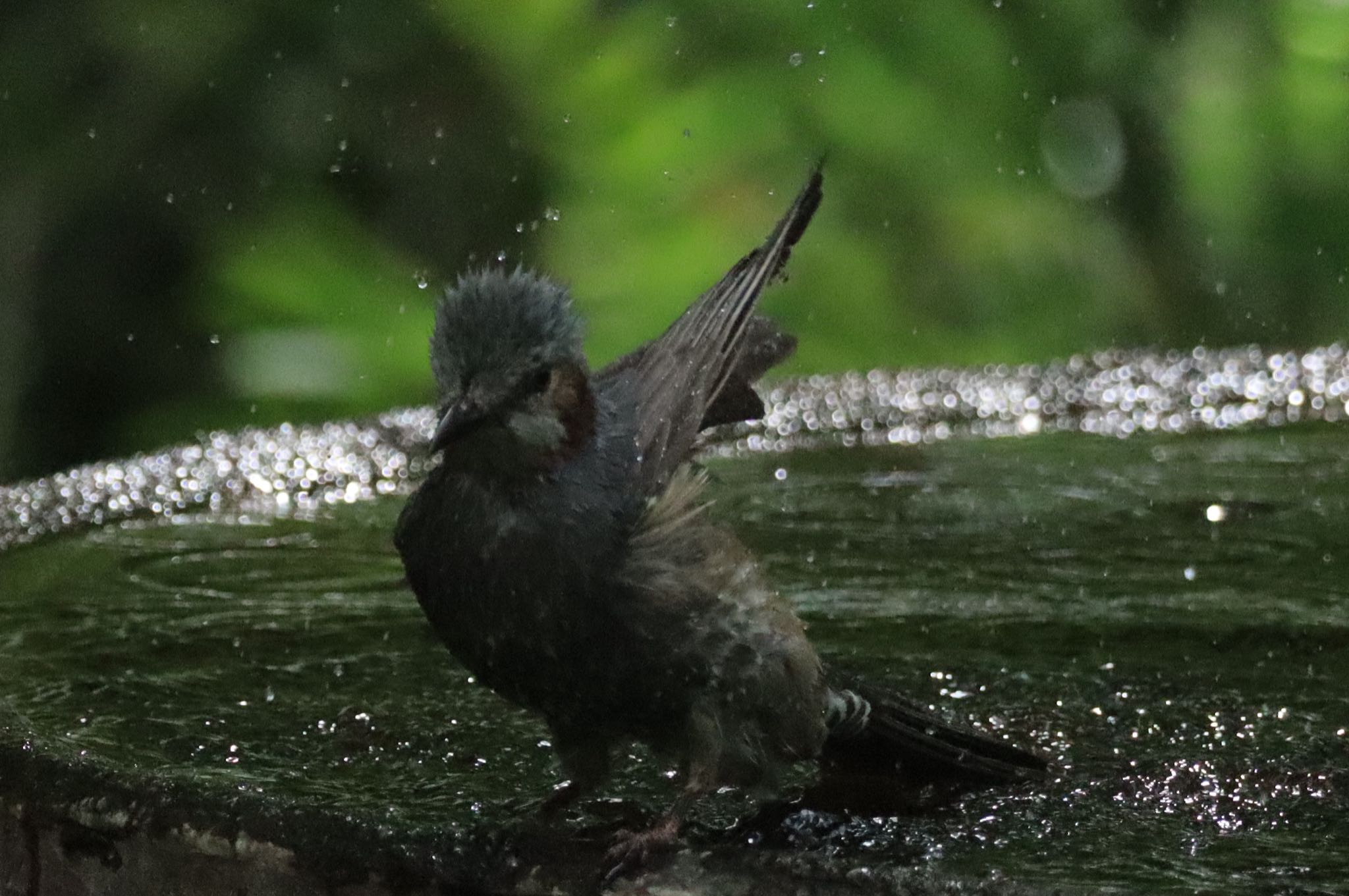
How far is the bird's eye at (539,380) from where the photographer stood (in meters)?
2.74

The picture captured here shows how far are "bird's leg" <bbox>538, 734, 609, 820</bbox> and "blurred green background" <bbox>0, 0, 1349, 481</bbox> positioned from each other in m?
4.04

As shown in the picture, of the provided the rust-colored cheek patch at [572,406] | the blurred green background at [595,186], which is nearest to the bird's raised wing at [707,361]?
the rust-colored cheek patch at [572,406]

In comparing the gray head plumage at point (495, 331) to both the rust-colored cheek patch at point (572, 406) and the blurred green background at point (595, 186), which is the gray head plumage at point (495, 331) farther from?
the blurred green background at point (595, 186)

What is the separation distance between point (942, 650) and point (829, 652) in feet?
0.67

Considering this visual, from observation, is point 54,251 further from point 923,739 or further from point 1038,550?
point 923,739

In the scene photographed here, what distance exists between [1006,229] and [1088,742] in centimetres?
464

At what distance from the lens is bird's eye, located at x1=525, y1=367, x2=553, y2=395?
274cm

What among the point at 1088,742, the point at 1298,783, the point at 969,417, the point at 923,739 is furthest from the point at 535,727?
the point at 969,417

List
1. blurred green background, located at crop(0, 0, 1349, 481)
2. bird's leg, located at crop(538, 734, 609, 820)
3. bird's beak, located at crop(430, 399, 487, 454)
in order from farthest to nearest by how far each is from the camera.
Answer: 1. blurred green background, located at crop(0, 0, 1349, 481)
2. bird's leg, located at crop(538, 734, 609, 820)
3. bird's beak, located at crop(430, 399, 487, 454)

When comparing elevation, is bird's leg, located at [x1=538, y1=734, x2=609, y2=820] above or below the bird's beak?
below

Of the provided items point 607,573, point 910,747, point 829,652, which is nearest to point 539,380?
point 607,573

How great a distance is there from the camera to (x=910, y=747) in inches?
122

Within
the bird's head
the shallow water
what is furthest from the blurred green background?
the bird's head

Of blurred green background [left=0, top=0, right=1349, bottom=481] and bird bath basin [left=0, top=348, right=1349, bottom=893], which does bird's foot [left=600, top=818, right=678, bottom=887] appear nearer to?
bird bath basin [left=0, top=348, right=1349, bottom=893]
